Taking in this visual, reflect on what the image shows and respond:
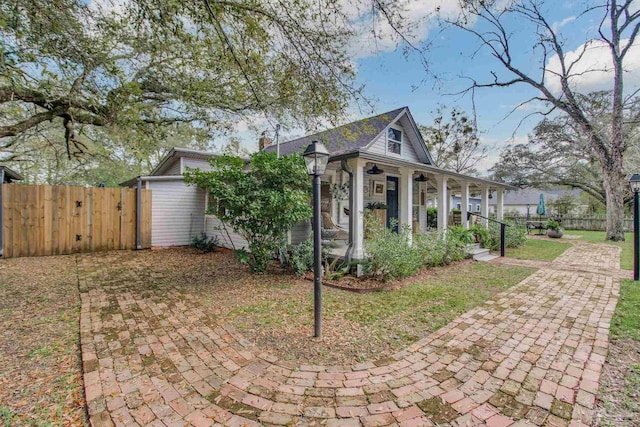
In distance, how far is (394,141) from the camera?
1109 centimetres

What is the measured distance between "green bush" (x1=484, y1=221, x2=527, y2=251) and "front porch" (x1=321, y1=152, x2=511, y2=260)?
120 centimetres

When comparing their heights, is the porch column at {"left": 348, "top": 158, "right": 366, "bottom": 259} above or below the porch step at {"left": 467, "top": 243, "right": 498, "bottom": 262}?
above

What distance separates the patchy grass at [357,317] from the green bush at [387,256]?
42 cm

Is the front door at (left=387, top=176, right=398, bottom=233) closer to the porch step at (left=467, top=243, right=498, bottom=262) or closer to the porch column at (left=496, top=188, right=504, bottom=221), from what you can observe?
the porch step at (left=467, top=243, right=498, bottom=262)

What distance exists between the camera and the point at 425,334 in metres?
3.67

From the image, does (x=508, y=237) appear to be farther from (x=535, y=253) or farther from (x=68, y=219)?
(x=68, y=219)

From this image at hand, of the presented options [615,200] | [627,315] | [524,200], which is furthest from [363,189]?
[524,200]

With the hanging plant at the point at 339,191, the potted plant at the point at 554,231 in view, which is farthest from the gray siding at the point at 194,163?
the potted plant at the point at 554,231

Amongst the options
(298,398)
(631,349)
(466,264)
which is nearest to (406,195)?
(466,264)

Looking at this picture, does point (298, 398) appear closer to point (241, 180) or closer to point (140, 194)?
point (241, 180)

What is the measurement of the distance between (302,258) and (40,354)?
14.3 feet

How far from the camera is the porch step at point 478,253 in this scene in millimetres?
9148

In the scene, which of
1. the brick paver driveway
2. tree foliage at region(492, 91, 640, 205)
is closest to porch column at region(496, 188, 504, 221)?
tree foliage at region(492, 91, 640, 205)

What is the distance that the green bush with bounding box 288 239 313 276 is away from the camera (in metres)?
6.41
